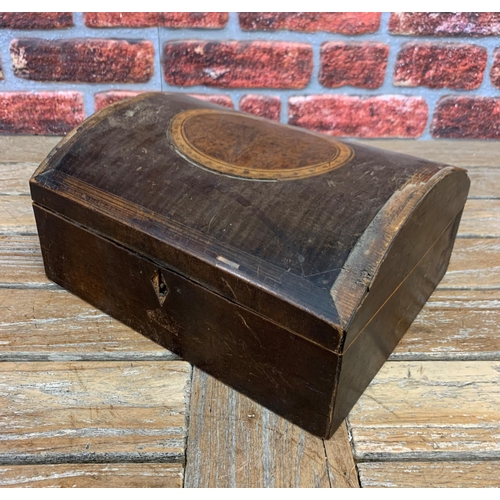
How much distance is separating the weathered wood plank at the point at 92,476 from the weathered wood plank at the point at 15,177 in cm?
97

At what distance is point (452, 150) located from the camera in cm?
203

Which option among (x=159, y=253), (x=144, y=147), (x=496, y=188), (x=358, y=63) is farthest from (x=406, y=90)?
(x=159, y=253)

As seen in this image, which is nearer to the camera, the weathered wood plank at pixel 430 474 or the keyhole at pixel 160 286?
the weathered wood plank at pixel 430 474

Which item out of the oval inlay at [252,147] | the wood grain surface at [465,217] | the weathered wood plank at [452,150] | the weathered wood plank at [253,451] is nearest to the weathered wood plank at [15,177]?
the wood grain surface at [465,217]

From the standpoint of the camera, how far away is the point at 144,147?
128 cm

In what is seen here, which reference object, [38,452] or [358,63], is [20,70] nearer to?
[358,63]

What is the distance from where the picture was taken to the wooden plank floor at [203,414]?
1.03 meters

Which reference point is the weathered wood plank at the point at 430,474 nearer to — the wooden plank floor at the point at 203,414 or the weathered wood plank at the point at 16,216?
the wooden plank floor at the point at 203,414

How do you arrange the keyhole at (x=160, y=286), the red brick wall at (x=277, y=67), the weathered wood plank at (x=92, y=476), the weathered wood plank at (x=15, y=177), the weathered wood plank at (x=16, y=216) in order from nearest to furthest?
1. the weathered wood plank at (x=92, y=476)
2. the keyhole at (x=160, y=286)
3. the weathered wood plank at (x=16, y=216)
4. the weathered wood plank at (x=15, y=177)
5. the red brick wall at (x=277, y=67)

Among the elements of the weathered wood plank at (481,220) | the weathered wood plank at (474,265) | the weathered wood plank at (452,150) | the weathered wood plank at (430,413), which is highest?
the weathered wood plank at (452,150)

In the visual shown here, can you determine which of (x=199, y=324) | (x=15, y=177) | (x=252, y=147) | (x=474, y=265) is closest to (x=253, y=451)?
(x=199, y=324)

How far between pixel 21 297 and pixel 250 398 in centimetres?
61

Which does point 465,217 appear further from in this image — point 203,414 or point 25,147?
point 25,147

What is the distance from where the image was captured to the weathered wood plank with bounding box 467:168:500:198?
1823mm
